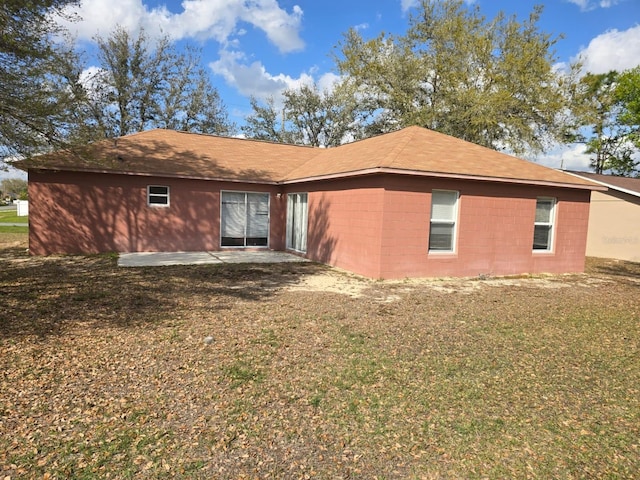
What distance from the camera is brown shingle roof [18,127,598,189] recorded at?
10.4m

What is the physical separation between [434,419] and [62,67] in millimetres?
9819

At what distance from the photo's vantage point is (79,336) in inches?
203

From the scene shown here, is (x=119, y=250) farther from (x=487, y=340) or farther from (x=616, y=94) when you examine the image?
(x=616, y=94)

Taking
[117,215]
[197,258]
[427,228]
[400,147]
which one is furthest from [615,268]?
[117,215]

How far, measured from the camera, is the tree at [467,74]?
888 inches

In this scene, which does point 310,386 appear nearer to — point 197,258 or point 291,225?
point 197,258

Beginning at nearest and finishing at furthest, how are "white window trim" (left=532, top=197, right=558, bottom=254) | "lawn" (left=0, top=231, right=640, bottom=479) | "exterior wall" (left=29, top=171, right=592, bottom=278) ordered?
1. "lawn" (left=0, top=231, right=640, bottom=479)
2. "exterior wall" (left=29, top=171, right=592, bottom=278)
3. "white window trim" (left=532, top=197, right=558, bottom=254)

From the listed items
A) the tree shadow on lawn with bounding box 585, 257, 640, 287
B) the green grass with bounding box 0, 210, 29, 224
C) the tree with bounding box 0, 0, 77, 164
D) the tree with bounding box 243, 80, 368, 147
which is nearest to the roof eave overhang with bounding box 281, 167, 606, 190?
the tree shadow on lawn with bounding box 585, 257, 640, 287

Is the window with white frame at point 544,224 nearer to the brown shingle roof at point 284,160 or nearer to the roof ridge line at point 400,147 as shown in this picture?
the brown shingle roof at point 284,160

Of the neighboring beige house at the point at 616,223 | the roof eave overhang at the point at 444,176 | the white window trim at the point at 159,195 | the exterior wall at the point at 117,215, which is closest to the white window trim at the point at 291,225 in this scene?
the roof eave overhang at the point at 444,176

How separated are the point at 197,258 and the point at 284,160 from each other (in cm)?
623

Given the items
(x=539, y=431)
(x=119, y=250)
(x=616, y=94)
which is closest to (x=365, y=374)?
(x=539, y=431)

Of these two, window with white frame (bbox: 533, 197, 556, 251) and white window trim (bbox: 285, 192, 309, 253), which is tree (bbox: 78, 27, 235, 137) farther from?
window with white frame (bbox: 533, 197, 556, 251)

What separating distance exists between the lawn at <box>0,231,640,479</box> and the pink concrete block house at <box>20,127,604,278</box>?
3048 millimetres
